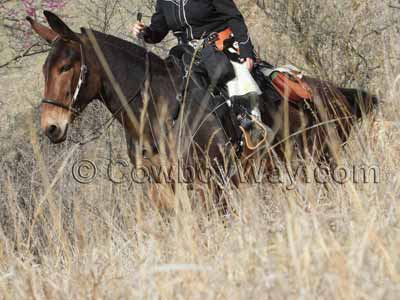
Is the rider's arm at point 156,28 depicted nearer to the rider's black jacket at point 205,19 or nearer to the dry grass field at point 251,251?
the rider's black jacket at point 205,19

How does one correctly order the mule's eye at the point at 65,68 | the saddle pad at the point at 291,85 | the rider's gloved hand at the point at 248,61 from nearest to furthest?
the mule's eye at the point at 65,68 < the rider's gloved hand at the point at 248,61 < the saddle pad at the point at 291,85

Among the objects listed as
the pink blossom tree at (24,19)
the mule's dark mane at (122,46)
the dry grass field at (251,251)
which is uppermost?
the pink blossom tree at (24,19)

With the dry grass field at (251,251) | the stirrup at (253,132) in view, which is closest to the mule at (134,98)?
the stirrup at (253,132)

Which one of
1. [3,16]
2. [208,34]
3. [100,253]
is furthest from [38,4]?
[100,253]

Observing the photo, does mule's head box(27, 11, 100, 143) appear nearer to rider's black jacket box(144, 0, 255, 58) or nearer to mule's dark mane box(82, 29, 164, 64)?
mule's dark mane box(82, 29, 164, 64)

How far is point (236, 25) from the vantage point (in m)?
6.11

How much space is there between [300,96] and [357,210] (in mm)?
3050

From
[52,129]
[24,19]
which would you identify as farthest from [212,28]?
[24,19]

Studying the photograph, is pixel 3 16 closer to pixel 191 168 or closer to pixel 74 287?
pixel 191 168

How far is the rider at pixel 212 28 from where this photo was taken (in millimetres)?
5895

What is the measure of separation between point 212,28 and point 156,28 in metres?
0.63

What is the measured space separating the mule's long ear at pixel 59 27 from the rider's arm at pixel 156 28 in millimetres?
1157

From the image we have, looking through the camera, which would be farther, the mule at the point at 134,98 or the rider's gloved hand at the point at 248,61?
the rider's gloved hand at the point at 248,61

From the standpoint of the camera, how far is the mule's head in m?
5.29
